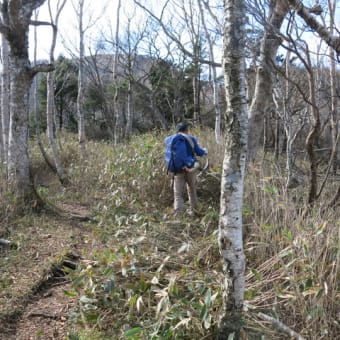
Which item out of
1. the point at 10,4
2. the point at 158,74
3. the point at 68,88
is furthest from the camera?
the point at 68,88

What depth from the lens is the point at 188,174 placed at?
494cm

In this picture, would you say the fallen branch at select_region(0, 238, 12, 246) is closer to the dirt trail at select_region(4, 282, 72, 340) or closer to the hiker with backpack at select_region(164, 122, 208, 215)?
the dirt trail at select_region(4, 282, 72, 340)

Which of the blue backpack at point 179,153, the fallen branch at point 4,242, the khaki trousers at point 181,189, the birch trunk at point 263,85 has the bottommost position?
the fallen branch at point 4,242

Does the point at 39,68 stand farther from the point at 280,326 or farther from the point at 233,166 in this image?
the point at 280,326

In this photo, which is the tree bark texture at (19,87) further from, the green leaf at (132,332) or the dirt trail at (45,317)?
the green leaf at (132,332)

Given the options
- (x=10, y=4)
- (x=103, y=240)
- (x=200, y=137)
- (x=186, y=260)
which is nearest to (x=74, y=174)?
(x=200, y=137)

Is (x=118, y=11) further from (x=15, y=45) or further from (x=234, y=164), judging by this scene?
(x=234, y=164)

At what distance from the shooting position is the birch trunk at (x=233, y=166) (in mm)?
1892

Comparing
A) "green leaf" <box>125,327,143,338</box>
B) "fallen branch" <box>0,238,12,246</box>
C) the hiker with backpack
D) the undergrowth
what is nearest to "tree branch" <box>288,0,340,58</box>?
the undergrowth

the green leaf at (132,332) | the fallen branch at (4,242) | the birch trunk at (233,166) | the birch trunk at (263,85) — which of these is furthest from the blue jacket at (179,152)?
the green leaf at (132,332)

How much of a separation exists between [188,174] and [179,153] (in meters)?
0.35

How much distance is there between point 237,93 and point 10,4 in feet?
13.8

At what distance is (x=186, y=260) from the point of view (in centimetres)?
317

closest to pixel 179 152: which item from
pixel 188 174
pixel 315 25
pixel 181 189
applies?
pixel 188 174
